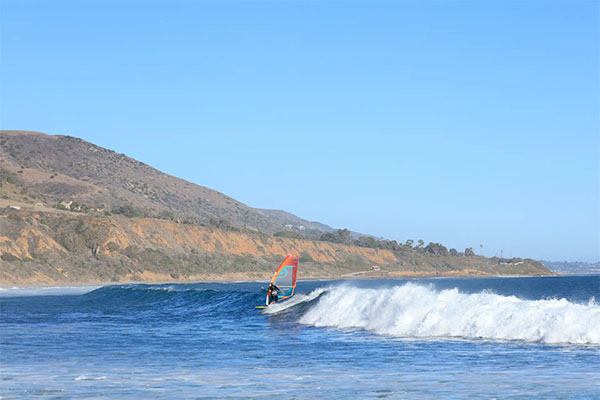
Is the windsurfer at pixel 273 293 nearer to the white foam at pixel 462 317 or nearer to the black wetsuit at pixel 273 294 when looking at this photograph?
the black wetsuit at pixel 273 294

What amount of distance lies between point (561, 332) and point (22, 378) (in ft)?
47.5

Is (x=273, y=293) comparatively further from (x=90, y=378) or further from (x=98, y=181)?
(x=98, y=181)

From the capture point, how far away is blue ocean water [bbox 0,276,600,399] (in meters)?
15.5

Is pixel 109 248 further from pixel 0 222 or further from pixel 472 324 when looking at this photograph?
pixel 472 324

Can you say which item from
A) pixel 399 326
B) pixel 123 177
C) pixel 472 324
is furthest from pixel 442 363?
pixel 123 177

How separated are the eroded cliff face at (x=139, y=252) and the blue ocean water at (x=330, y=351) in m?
44.9

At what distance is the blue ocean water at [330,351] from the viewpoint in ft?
50.7

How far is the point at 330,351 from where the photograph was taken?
2173cm

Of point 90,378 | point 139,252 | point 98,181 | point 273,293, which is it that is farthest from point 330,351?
point 98,181

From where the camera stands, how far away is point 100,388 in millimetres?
15688

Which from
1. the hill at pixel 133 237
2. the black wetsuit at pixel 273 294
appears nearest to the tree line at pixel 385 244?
the hill at pixel 133 237

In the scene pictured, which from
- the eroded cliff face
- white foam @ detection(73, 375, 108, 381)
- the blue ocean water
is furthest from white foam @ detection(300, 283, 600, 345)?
the eroded cliff face

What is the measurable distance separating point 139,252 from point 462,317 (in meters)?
72.5

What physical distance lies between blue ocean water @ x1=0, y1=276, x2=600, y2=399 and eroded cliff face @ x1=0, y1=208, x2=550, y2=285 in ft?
147
